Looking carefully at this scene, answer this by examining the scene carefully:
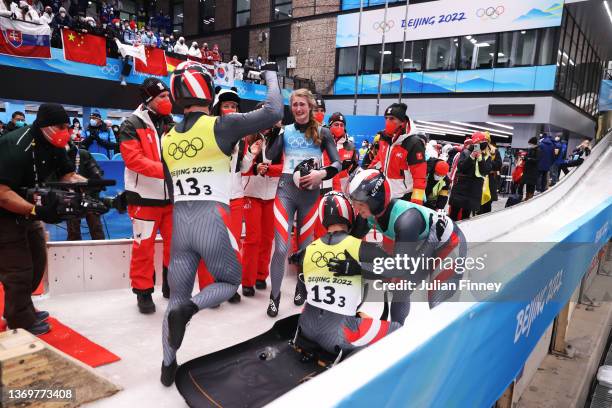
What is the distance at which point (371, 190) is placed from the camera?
2.24 meters

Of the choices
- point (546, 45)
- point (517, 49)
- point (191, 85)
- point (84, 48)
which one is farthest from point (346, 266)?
point (517, 49)

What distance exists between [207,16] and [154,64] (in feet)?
57.7

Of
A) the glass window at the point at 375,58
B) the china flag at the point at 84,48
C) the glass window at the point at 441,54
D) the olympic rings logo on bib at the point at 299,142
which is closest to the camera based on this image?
the olympic rings logo on bib at the point at 299,142

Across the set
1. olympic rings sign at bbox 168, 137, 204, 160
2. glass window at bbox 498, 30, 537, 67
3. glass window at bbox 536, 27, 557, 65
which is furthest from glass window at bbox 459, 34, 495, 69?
olympic rings sign at bbox 168, 137, 204, 160

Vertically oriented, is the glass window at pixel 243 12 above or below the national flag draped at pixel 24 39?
above

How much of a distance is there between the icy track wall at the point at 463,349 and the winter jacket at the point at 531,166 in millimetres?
7339

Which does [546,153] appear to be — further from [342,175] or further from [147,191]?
[147,191]

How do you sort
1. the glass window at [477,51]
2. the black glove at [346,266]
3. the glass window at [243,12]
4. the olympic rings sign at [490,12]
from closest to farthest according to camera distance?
the black glove at [346,266], the olympic rings sign at [490,12], the glass window at [477,51], the glass window at [243,12]

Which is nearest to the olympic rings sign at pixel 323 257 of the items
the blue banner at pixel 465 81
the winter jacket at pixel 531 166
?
the winter jacket at pixel 531 166

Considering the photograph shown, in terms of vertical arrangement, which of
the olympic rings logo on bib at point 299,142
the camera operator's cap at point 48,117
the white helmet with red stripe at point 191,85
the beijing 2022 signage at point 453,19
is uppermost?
the beijing 2022 signage at point 453,19

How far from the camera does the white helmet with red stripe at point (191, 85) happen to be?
226cm

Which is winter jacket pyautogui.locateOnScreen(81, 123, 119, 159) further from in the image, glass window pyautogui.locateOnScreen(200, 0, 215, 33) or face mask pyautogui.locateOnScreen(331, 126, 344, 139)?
glass window pyautogui.locateOnScreen(200, 0, 215, 33)

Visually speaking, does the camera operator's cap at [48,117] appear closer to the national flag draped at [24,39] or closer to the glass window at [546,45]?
the national flag draped at [24,39]

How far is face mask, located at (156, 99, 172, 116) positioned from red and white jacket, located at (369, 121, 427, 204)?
201 cm
